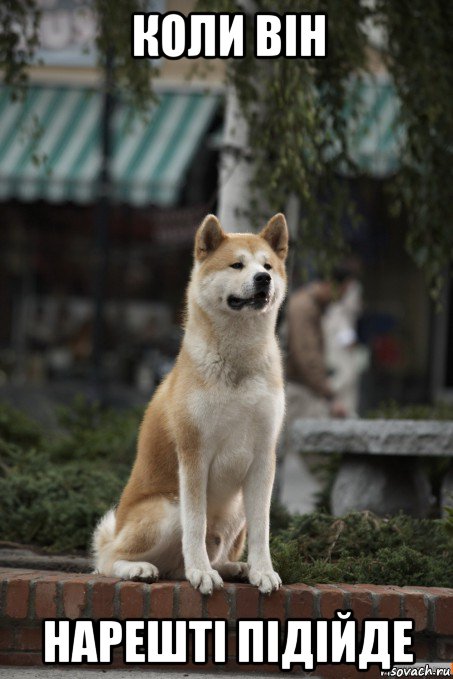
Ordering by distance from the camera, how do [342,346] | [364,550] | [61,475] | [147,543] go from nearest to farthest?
[147,543] → [364,550] → [61,475] → [342,346]

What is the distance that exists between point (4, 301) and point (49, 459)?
27.3ft

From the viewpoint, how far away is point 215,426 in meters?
4.24

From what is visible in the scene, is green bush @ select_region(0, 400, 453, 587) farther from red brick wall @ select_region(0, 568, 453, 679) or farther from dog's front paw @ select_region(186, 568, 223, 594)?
dog's front paw @ select_region(186, 568, 223, 594)

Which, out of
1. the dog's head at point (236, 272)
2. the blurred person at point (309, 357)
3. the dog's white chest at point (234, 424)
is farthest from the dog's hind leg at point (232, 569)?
the blurred person at point (309, 357)

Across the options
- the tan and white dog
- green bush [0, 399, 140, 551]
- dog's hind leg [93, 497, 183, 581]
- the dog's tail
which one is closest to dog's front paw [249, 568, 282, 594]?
the tan and white dog

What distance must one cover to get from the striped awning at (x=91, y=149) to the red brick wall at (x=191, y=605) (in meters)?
9.12

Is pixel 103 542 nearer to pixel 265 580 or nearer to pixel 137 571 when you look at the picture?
pixel 137 571

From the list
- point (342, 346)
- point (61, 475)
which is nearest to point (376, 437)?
point (61, 475)

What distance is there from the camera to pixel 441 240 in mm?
6957

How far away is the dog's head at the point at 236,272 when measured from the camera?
4184mm

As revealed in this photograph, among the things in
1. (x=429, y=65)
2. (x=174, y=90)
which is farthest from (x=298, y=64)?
(x=174, y=90)

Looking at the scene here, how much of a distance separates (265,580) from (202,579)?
0.83 ft

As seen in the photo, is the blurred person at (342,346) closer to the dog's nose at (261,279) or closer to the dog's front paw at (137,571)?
the dog's front paw at (137,571)

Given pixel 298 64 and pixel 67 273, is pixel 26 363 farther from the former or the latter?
pixel 298 64
